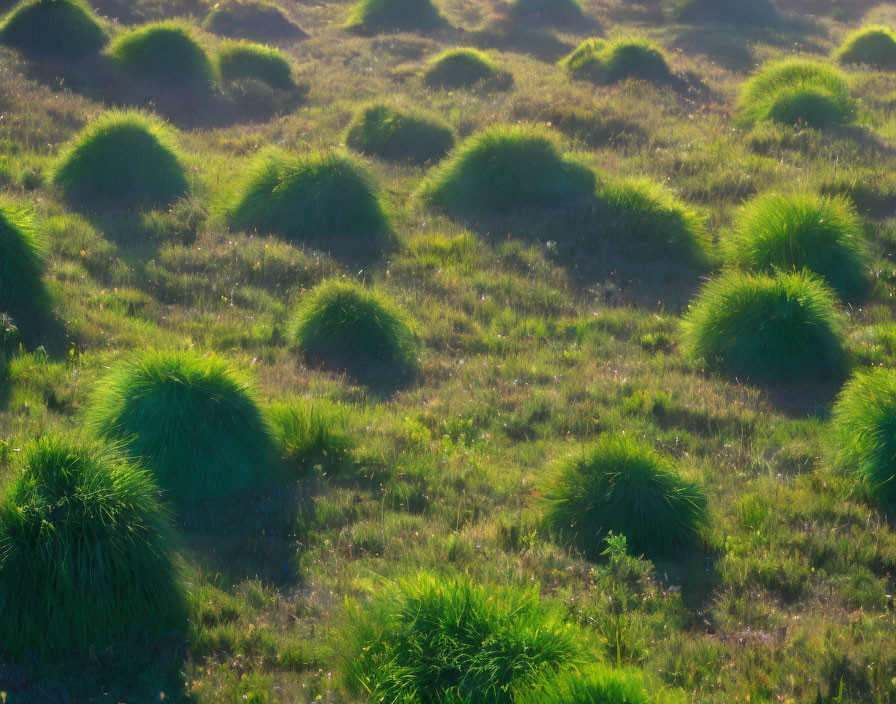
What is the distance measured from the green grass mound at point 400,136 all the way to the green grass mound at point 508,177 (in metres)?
1.80

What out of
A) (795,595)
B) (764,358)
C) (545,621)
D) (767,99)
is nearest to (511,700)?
(545,621)

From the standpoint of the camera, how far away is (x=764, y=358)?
8305mm

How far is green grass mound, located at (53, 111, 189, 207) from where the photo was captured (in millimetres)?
11758

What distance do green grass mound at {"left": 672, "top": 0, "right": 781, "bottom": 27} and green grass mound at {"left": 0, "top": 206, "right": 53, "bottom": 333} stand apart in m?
23.6

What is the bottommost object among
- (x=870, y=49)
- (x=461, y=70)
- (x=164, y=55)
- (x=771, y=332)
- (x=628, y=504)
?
(x=628, y=504)

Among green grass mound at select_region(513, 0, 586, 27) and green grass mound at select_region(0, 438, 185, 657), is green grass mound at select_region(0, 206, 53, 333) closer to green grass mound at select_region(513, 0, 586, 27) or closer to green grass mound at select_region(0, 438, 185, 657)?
green grass mound at select_region(0, 438, 185, 657)

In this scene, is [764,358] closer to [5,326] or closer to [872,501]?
[872,501]

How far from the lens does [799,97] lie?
50.0ft

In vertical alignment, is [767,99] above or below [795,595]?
above

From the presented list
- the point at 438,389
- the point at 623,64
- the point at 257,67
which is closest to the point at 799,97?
the point at 623,64

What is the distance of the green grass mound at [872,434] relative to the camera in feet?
20.5

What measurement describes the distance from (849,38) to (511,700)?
898 inches

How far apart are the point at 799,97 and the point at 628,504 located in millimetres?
12216

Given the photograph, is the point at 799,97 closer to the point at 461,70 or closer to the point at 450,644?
the point at 461,70
